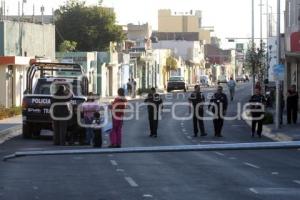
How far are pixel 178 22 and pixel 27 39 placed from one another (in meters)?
130

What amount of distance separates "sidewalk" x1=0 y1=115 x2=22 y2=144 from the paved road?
181 inches

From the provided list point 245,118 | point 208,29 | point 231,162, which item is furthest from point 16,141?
point 208,29

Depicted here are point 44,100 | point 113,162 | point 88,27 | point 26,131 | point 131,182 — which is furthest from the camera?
point 88,27

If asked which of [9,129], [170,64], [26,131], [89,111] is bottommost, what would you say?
[9,129]

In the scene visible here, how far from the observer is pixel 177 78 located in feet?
275

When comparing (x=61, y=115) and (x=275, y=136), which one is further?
(x=275, y=136)

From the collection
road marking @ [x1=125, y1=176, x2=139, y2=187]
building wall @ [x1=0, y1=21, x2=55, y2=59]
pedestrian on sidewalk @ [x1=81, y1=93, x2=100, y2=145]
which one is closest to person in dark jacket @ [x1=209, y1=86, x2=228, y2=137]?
pedestrian on sidewalk @ [x1=81, y1=93, x2=100, y2=145]

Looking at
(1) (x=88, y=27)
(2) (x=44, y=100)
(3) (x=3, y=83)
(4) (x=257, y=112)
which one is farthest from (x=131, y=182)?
(1) (x=88, y=27)

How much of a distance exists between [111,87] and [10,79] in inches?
1198

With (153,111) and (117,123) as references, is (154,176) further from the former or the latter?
(153,111)

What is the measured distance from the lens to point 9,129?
28.7 m

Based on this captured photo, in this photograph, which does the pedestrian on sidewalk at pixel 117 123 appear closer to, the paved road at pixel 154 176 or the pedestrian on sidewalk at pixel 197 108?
the paved road at pixel 154 176

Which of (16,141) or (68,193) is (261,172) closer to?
(68,193)

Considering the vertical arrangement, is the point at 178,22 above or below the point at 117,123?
above
